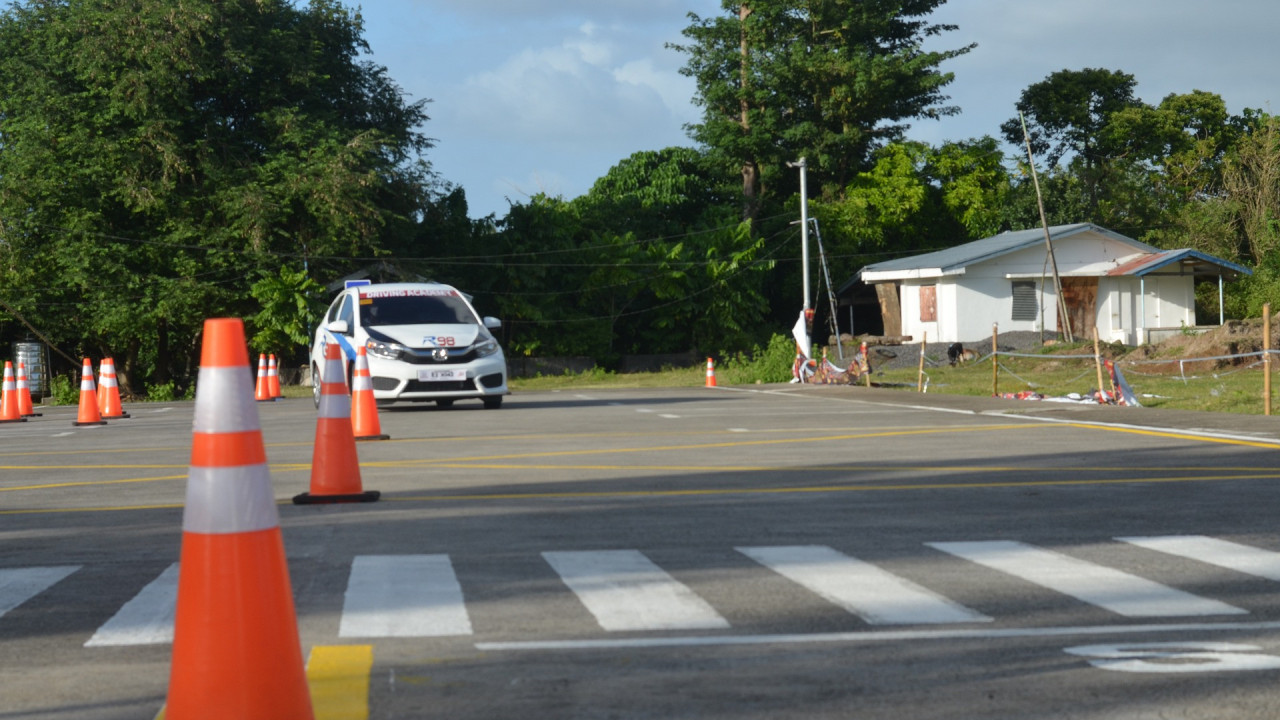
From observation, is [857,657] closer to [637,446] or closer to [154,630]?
[154,630]

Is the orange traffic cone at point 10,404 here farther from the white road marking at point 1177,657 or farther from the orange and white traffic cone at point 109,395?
the white road marking at point 1177,657

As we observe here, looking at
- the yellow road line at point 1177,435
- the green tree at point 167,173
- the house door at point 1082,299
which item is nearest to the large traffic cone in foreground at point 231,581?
the yellow road line at point 1177,435

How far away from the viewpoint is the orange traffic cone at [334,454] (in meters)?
9.59

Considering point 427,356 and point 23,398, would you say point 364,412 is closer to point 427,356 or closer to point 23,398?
point 427,356

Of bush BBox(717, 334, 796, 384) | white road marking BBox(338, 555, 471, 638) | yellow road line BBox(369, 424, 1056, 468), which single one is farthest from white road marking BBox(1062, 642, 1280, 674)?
bush BBox(717, 334, 796, 384)

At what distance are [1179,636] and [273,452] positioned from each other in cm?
1058

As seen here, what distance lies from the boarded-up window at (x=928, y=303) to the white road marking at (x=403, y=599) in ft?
152

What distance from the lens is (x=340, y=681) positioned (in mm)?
Answer: 4633

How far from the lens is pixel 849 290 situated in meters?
61.3

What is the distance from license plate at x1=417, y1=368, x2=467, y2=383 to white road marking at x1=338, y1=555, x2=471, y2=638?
1331 cm

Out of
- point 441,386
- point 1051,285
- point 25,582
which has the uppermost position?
point 1051,285

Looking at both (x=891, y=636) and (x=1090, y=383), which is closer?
(x=891, y=636)

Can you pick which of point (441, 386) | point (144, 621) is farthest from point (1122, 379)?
point (144, 621)

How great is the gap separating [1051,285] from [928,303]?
423 cm
